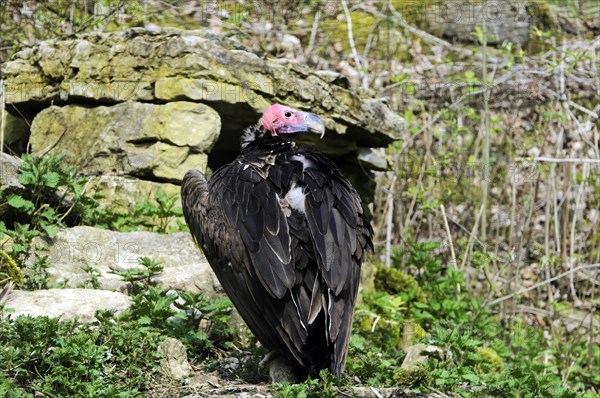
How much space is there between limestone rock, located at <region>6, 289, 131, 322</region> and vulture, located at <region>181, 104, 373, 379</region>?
72 centimetres

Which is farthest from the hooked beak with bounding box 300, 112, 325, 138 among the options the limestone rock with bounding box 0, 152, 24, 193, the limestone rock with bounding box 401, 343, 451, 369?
the limestone rock with bounding box 0, 152, 24, 193

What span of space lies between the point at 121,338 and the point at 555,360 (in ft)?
15.1

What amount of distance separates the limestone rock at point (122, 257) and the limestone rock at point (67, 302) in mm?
273

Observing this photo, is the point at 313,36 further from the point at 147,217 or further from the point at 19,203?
the point at 19,203

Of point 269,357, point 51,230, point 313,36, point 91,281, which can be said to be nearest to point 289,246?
point 269,357

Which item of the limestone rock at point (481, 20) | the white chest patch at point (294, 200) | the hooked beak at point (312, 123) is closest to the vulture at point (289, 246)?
the white chest patch at point (294, 200)

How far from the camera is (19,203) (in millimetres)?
5965

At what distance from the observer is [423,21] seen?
11.9 m

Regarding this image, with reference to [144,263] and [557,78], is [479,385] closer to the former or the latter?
[144,263]

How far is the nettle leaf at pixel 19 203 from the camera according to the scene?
5.95 meters

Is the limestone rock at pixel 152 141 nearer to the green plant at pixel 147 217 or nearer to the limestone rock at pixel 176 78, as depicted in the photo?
the limestone rock at pixel 176 78

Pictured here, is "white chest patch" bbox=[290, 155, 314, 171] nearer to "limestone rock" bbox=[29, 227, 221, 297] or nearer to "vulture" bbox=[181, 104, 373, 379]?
"vulture" bbox=[181, 104, 373, 379]

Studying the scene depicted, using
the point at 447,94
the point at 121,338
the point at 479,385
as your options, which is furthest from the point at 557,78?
the point at 121,338

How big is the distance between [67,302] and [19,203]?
0.98 meters
